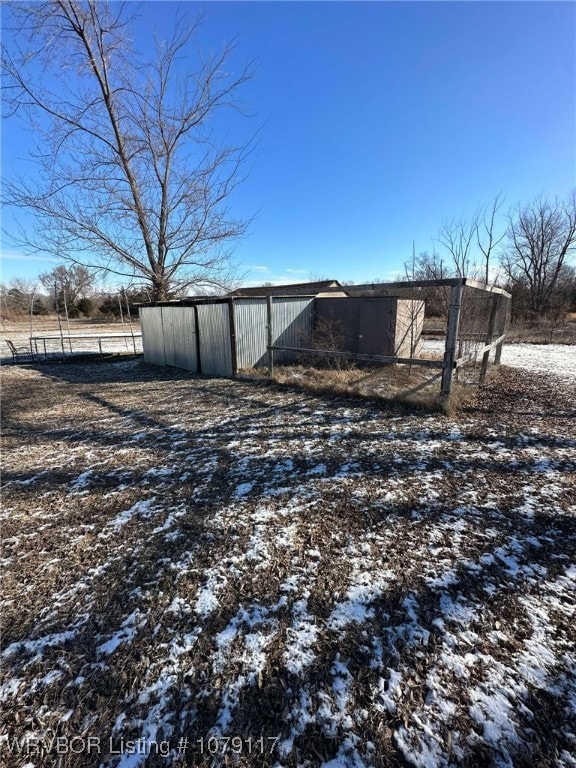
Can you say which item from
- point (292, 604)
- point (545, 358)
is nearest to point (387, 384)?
point (292, 604)

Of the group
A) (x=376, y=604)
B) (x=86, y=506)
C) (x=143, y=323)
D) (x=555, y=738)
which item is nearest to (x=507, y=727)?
(x=555, y=738)

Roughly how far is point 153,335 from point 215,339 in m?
4.03

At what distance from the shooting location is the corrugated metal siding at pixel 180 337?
416 inches

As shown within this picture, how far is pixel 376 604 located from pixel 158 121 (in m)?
16.6

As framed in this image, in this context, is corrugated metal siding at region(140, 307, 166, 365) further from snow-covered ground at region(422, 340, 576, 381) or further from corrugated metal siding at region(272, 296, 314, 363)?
snow-covered ground at region(422, 340, 576, 381)

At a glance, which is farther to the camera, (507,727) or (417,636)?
(417,636)

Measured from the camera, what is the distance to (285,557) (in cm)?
252

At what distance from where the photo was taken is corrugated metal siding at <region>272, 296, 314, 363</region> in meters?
11.0

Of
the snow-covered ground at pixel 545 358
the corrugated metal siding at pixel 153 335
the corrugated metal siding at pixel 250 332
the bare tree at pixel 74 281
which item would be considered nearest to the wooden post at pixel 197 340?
the corrugated metal siding at pixel 250 332

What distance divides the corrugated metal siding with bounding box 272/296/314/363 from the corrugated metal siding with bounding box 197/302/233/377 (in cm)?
200

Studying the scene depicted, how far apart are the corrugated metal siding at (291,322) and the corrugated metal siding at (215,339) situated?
2002 millimetres

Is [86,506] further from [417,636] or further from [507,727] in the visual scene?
[507,727]

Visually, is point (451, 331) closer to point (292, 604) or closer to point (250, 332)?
point (292, 604)

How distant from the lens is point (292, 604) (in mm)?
2109
